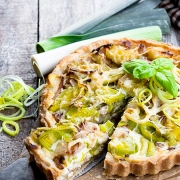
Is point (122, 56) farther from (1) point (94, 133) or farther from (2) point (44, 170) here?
(2) point (44, 170)

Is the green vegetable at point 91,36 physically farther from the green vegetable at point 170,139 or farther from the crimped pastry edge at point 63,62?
the green vegetable at point 170,139

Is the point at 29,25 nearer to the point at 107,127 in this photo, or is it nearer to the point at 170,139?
the point at 107,127

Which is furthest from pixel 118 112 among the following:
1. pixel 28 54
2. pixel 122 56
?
pixel 28 54

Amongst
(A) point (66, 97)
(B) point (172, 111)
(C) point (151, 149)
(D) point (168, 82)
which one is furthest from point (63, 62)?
(C) point (151, 149)

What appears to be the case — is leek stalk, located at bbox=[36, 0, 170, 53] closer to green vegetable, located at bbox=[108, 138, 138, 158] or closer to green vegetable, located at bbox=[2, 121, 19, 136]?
green vegetable, located at bbox=[2, 121, 19, 136]

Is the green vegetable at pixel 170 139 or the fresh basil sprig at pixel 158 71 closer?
the green vegetable at pixel 170 139

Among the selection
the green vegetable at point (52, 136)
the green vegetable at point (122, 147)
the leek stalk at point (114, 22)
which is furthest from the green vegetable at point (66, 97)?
the leek stalk at point (114, 22)
